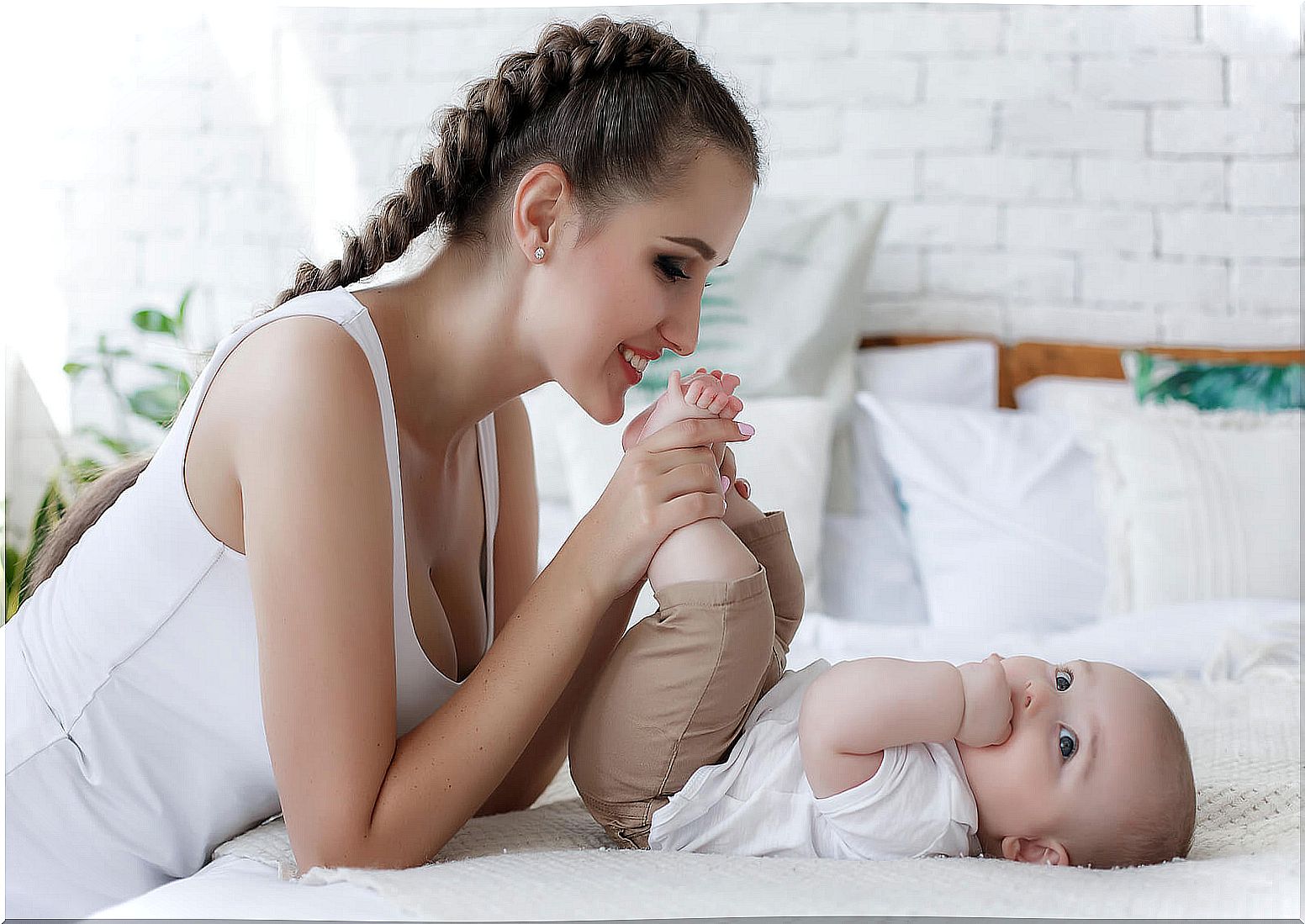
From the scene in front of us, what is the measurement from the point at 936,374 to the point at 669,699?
1.90m

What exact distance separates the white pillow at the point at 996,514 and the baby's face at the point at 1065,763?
1.24 m

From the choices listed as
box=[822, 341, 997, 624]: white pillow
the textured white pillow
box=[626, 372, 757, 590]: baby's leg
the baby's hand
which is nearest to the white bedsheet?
the baby's hand

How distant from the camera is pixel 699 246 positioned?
43.4 inches

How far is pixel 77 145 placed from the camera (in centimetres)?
297

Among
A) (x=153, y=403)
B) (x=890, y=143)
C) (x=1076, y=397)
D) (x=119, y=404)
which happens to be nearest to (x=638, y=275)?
(x=1076, y=397)

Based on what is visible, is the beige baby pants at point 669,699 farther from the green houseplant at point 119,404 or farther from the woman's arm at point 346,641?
the green houseplant at point 119,404

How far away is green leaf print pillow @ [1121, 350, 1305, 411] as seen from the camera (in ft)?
8.47

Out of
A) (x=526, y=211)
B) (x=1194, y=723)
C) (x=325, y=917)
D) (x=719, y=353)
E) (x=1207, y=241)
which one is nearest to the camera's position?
(x=325, y=917)

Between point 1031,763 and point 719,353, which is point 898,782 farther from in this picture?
point 719,353

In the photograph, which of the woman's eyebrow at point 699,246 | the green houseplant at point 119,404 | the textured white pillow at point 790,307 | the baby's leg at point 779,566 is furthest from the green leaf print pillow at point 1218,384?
the green houseplant at point 119,404

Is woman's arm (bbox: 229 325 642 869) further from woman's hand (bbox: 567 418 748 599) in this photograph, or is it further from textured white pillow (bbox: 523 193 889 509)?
textured white pillow (bbox: 523 193 889 509)

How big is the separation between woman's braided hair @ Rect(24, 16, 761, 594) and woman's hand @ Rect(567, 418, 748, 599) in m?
0.24

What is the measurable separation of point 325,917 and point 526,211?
0.67 meters

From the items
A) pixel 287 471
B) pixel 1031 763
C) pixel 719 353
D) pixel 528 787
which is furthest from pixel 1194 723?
pixel 719 353
